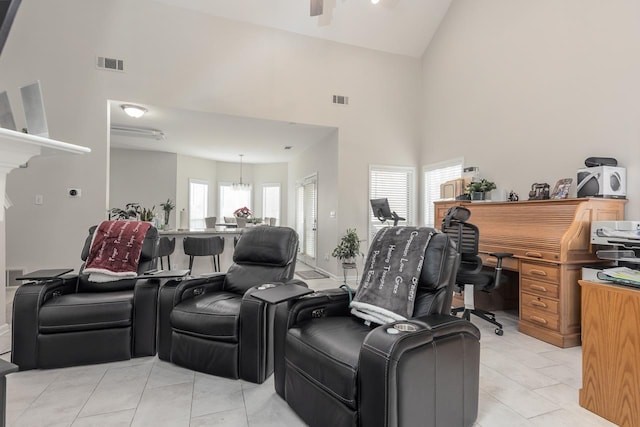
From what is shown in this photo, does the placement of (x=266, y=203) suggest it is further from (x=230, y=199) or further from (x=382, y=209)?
(x=382, y=209)

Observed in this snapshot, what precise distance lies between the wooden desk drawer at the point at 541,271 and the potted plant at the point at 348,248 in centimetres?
274

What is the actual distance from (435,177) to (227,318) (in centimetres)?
493

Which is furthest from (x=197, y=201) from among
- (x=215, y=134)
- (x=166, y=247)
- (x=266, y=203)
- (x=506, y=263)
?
(x=506, y=263)

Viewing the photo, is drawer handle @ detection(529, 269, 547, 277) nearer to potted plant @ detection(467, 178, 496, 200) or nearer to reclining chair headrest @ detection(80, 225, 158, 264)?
potted plant @ detection(467, 178, 496, 200)

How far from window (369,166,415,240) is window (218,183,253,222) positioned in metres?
4.75

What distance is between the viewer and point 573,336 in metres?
3.02

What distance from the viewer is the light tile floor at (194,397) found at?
187cm

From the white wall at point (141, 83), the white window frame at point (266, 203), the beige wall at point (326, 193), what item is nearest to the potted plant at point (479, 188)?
the white wall at point (141, 83)

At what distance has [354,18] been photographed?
5.61 meters

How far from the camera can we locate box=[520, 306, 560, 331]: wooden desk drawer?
3039 mm

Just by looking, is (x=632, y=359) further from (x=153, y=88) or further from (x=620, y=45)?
(x=153, y=88)

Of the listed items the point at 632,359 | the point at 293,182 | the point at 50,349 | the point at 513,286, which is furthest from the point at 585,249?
the point at 293,182

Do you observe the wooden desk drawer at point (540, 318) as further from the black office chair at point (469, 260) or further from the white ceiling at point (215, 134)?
the white ceiling at point (215, 134)

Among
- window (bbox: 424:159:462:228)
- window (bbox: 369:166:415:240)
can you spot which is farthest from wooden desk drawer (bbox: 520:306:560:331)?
window (bbox: 369:166:415:240)
